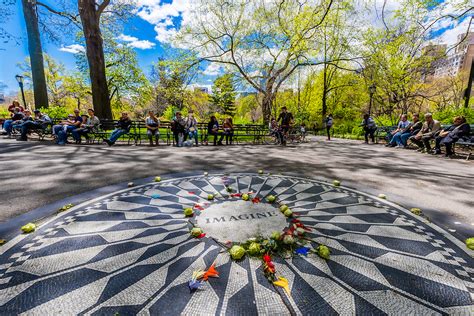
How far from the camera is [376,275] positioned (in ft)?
5.62

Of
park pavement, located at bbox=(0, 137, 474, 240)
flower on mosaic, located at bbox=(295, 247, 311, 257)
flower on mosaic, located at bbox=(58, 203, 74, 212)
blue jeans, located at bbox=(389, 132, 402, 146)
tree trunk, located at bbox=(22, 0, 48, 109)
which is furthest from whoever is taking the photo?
tree trunk, located at bbox=(22, 0, 48, 109)

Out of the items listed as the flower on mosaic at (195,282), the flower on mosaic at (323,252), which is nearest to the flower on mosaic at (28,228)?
the flower on mosaic at (195,282)

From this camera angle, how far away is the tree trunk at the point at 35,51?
12.3m

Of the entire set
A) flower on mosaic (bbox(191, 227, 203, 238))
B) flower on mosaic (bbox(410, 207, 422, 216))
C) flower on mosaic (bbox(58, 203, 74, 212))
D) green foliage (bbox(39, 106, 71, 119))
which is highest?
green foliage (bbox(39, 106, 71, 119))

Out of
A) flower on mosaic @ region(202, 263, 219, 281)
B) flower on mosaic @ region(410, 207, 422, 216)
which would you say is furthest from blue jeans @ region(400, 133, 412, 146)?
flower on mosaic @ region(202, 263, 219, 281)

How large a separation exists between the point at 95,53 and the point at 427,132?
1637 cm

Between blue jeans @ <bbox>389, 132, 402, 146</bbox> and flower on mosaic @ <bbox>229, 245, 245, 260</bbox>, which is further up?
blue jeans @ <bbox>389, 132, 402, 146</bbox>

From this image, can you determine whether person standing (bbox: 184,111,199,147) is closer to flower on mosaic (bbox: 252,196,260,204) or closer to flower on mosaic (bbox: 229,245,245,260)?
flower on mosaic (bbox: 252,196,260,204)

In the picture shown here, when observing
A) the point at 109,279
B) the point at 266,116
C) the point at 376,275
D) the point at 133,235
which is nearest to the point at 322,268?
the point at 376,275

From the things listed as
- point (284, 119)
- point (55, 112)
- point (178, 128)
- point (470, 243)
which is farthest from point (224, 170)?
point (55, 112)

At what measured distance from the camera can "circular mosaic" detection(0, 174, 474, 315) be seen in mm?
1434

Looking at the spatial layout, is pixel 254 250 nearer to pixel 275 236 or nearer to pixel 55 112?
pixel 275 236

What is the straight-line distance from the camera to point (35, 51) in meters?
12.6

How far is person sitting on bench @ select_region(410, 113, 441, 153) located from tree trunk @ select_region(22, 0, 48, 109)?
20.4 m
